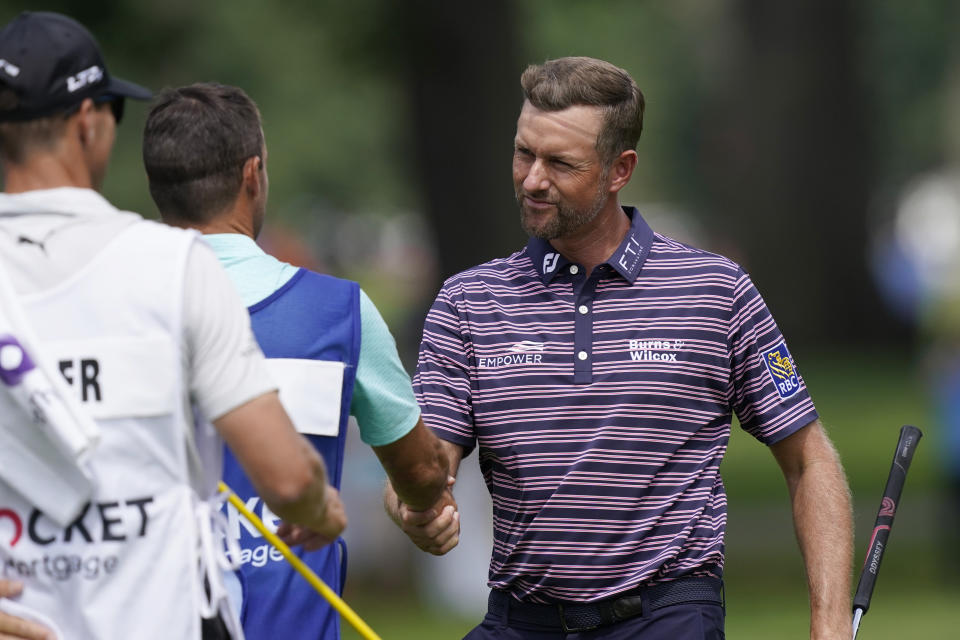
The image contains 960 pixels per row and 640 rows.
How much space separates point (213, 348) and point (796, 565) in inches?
473

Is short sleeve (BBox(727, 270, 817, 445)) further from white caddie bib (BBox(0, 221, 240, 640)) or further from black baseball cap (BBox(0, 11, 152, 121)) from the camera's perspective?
black baseball cap (BBox(0, 11, 152, 121))

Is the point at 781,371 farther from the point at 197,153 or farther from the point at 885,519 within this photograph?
the point at 197,153

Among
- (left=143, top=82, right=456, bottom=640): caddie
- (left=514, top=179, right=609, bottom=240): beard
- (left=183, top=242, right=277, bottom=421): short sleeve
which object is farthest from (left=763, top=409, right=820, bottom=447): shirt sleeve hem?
(left=183, top=242, right=277, bottom=421): short sleeve

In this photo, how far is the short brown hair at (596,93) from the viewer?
5012 mm

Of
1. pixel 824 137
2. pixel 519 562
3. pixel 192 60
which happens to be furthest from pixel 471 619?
pixel 824 137

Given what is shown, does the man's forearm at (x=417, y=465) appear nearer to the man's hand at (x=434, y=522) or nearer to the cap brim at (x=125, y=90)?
the man's hand at (x=434, y=522)

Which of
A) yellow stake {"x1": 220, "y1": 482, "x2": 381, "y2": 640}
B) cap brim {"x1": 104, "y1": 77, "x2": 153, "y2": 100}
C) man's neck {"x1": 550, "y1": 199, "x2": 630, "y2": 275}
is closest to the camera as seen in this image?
cap brim {"x1": 104, "y1": 77, "x2": 153, "y2": 100}

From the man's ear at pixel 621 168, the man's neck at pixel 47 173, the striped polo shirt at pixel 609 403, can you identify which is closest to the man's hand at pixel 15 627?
the man's neck at pixel 47 173

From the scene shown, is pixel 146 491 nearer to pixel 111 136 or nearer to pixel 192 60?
pixel 111 136

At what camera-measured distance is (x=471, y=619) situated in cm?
1273

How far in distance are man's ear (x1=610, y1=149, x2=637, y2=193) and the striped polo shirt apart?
0.20 meters

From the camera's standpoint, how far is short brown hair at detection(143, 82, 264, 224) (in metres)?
4.38

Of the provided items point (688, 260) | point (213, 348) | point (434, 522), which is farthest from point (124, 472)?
point (688, 260)

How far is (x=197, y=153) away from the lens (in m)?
4.38
